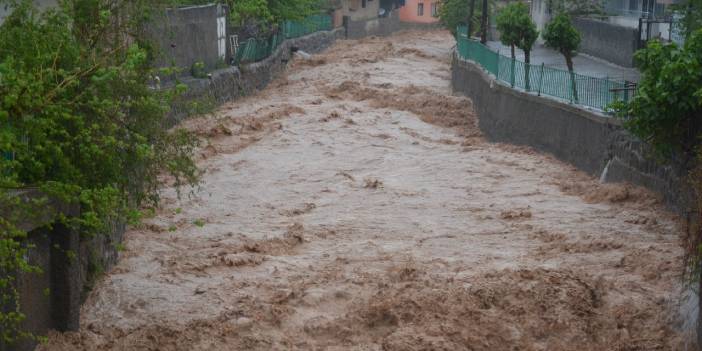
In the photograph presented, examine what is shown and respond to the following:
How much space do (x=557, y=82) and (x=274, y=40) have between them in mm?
20110

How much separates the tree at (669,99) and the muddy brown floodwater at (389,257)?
1.40 metres

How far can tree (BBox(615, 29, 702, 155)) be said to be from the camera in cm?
1468

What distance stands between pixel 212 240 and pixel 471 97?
1569 centimetres

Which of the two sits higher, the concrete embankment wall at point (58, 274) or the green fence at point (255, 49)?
the green fence at point (255, 49)

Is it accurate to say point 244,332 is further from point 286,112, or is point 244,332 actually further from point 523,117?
point 286,112

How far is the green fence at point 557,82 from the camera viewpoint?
19.3 m

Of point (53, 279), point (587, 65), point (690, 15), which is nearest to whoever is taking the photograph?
point (53, 279)

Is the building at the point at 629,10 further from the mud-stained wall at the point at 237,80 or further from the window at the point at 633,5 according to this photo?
the mud-stained wall at the point at 237,80

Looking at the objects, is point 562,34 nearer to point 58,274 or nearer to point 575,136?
point 575,136

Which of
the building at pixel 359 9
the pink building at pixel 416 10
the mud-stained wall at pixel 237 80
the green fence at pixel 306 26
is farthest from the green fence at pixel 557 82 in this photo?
the pink building at pixel 416 10

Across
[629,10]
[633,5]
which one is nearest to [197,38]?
[629,10]

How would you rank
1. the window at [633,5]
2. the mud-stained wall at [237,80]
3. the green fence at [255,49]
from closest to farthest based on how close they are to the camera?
the mud-stained wall at [237,80], the green fence at [255,49], the window at [633,5]

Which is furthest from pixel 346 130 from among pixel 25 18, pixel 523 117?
pixel 25 18

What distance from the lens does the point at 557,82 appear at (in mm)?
21891
